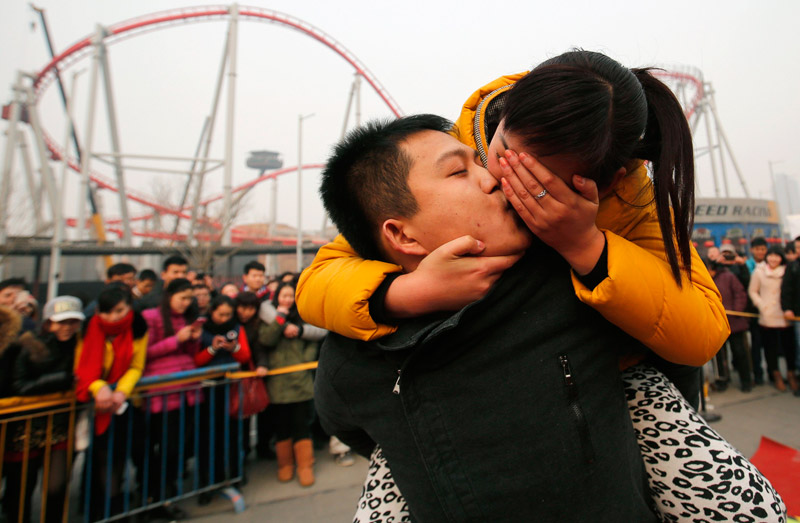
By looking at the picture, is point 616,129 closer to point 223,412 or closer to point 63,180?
point 223,412

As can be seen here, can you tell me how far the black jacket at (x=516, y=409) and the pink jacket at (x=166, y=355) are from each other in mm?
3506

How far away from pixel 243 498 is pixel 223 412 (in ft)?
2.68

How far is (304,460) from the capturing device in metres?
4.29

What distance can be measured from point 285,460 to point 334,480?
57 cm

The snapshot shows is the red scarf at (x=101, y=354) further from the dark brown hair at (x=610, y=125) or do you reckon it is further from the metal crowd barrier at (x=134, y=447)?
the dark brown hair at (x=610, y=125)

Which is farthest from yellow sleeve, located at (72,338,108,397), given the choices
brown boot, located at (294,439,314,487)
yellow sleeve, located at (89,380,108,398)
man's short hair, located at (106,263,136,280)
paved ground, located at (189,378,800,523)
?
man's short hair, located at (106,263,136,280)

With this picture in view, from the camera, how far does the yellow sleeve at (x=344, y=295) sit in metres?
1.02

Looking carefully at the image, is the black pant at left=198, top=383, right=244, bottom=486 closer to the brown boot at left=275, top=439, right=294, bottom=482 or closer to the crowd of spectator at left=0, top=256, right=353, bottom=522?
the crowd of spectator at left=0, top=256, right=353, bottom=522

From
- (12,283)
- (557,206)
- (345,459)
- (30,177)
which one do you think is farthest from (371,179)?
(30,177)

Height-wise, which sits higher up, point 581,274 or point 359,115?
point 359,115

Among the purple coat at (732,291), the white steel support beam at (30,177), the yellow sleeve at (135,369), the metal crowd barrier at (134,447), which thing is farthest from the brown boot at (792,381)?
the white steel support beam at (30,177)

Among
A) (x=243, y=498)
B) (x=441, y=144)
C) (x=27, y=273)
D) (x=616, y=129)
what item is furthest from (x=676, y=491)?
(x=27, y=273)

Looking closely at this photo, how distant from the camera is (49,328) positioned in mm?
3170

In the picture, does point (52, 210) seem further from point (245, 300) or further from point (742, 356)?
point (742, 356)
